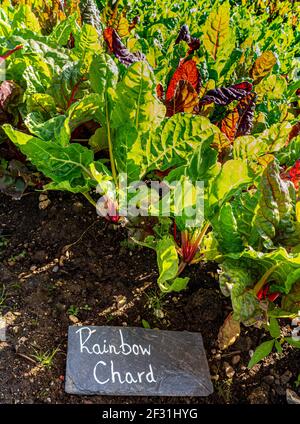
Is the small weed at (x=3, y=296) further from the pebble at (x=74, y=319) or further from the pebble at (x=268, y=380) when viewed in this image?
the pebble at (x=268, y=380)

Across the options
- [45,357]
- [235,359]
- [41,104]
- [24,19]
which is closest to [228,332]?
[235,359]

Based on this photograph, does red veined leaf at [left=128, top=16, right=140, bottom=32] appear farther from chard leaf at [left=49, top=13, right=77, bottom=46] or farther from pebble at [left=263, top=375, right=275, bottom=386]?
pebble at [left=263, top=375, right=275, bottom=386]

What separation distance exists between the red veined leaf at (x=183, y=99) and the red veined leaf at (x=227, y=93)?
0.17 feet

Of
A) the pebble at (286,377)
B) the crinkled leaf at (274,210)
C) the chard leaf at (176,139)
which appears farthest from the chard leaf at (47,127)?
the pebble at (286,377)

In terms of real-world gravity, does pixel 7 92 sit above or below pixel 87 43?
below

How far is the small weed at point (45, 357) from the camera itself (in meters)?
1.26

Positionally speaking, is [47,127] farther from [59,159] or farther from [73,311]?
[73,311]

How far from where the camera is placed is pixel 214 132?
131 cm

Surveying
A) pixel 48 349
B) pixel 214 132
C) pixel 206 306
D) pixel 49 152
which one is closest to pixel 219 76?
pixel 214 132

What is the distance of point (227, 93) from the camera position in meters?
1.42

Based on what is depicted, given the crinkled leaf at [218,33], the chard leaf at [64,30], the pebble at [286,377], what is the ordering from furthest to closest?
the chard leaf at [64,30], the crinkled leaf at [218,33], the pebble at [286,377]

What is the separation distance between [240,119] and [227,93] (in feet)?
0.31

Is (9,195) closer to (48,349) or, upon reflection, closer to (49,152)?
(49,152)
